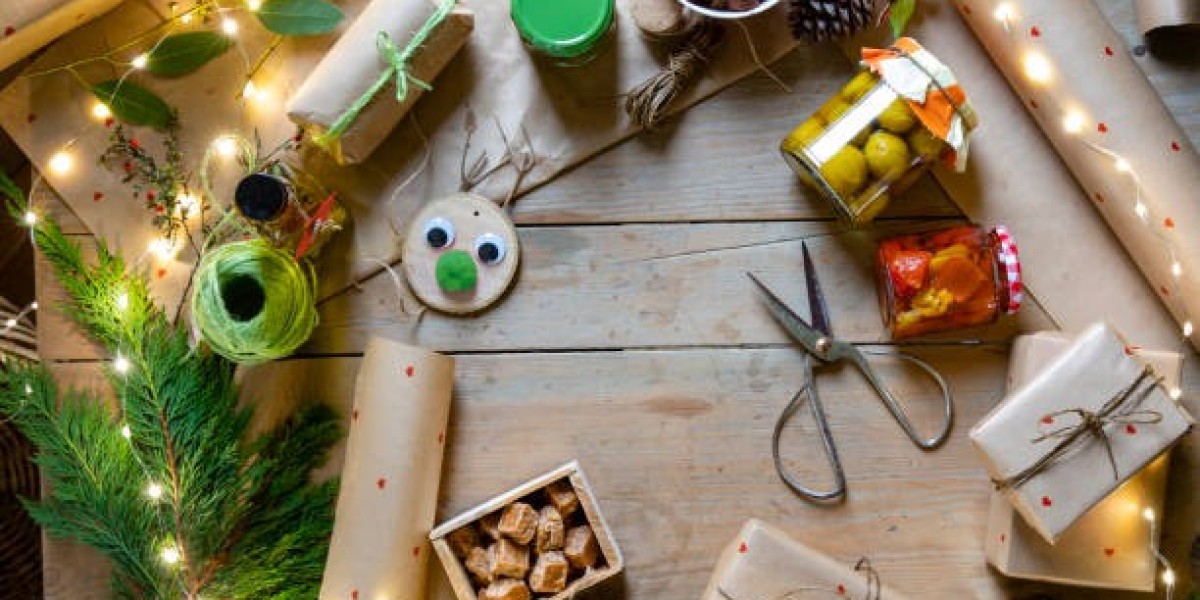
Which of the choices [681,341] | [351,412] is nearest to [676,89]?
[681,341]

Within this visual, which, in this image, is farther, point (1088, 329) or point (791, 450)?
point (791, 450)

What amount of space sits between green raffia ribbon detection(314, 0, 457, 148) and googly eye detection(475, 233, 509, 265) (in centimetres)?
20

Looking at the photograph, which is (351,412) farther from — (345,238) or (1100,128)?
(1100,128)

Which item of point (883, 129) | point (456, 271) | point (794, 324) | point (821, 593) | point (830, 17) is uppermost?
point (830, 17)

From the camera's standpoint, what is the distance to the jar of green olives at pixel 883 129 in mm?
1254

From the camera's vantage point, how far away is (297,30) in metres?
1.37

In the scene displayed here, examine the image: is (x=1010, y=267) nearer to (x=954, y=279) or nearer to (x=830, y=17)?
(x=954, y=279)

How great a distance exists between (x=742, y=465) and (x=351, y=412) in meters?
0.48

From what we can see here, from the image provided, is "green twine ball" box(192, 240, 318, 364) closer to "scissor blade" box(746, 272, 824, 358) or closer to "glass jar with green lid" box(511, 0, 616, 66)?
"glass jar with green lid" box(511, 0, 616, 66)

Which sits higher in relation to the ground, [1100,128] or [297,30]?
[297,30]

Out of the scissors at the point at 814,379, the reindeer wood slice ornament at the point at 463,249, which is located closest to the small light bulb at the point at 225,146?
the reindeer wood slice ornament at the point at 463,249

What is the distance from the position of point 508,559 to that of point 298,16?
0.69m

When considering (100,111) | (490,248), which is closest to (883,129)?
(490,248)

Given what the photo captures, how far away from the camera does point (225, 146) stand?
1.39 m
